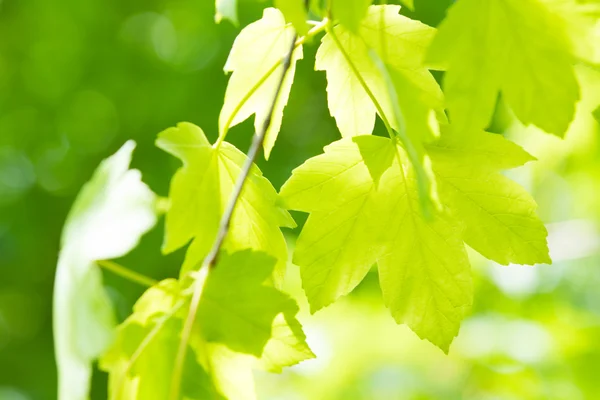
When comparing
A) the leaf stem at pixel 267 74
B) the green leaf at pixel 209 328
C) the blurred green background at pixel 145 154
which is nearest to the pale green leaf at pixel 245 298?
the green leaf at pixel 209 328

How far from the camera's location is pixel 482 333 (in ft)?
10.5

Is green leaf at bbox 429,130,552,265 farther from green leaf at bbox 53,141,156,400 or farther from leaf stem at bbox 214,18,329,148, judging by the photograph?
green leaf at bbox 53,141,156,400

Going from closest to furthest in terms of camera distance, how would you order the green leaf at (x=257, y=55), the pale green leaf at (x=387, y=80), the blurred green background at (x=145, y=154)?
1. the pale green leaf at (x=387, y=80)
2. the green leaf at (x=257, y=55)
3. the blurred green background at (x=145, y=154)

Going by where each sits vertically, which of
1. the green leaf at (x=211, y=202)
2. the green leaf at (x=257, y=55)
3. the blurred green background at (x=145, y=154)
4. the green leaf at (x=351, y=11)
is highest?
the green leaf at (x=351, y=11)

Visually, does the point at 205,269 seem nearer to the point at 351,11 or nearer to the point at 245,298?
the point at 245,298

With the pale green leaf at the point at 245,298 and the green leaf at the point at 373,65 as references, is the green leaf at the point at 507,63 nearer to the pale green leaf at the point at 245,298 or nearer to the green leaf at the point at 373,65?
the green leaf at the point at 373,65

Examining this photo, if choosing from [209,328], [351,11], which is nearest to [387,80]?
[351,11]

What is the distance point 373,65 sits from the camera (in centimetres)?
78

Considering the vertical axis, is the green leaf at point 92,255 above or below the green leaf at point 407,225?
above

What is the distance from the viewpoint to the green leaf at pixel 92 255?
0.57 m

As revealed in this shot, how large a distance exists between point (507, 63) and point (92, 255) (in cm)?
43

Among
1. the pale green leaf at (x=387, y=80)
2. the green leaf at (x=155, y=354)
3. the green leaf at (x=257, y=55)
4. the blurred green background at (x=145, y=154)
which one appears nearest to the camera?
the pale green leaf at (x=387, y=80)

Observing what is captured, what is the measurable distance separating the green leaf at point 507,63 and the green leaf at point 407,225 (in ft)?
0.37

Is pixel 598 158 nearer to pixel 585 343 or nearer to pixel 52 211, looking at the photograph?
pixel 585 343
